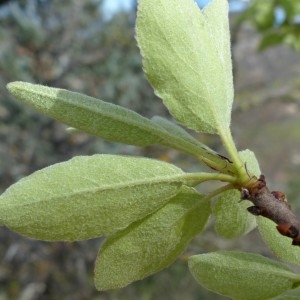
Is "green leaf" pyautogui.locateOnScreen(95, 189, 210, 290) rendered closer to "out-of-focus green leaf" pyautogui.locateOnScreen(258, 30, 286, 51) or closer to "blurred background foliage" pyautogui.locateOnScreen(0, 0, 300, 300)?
"out-of-focus green leaf" pyautogui.locateOnScreen(258, 30, 286, 51)

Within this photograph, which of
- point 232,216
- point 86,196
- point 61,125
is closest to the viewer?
point 86,196

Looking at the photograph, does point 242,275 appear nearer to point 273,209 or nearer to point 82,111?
point 273,209

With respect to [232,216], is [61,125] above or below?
above

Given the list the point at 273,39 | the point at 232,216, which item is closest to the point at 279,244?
the point at 232,216

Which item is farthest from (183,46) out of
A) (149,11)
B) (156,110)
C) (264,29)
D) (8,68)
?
(156,110)

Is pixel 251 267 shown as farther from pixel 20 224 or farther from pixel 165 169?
pixel 20 224

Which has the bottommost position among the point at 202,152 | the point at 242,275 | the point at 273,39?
the point at 242,275
